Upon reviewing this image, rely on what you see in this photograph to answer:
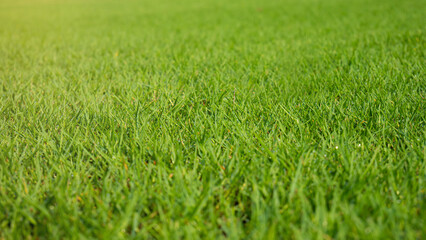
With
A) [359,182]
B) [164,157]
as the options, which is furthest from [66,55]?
[359,182]

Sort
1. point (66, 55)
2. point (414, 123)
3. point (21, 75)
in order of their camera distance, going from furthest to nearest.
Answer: point (66, 55)
point (21, 75)
point (414, 123)

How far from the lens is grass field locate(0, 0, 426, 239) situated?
0.88m

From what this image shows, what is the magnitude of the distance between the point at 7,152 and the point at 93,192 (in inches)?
18.5

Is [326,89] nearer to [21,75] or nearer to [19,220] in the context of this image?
[19,220]

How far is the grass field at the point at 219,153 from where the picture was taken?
0.88 meters

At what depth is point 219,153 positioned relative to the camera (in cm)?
122

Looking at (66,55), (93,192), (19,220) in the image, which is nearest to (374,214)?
(93,192)

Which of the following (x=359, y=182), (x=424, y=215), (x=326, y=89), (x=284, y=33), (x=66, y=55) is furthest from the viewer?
(x=284, y=33)

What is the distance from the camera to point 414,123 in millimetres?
1422

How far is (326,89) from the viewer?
1.90m

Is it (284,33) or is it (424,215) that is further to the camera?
(284,33)

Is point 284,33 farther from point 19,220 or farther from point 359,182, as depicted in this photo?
point 19,220

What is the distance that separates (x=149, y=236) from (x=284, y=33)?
386 centimetres

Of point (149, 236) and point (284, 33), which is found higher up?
point (284, 33)
